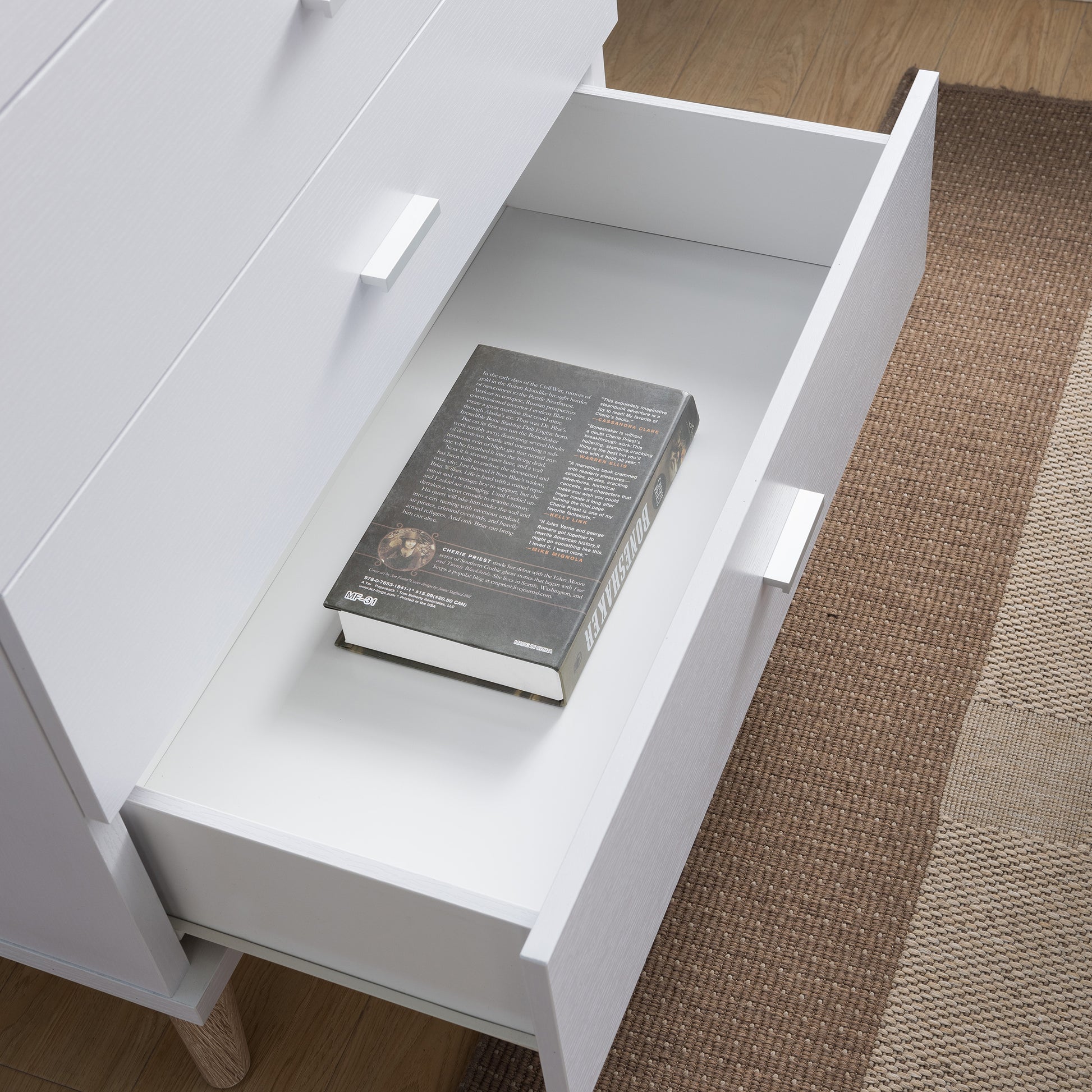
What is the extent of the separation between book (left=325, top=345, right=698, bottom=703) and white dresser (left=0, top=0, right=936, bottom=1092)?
2cm

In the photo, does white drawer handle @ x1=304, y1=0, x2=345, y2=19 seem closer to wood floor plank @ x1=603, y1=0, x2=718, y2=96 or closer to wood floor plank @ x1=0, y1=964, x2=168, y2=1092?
wood floor plank @ x1=0, y1=964, x2=168, y2=1092

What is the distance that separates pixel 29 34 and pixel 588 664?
0.48m

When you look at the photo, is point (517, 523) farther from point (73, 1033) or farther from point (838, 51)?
point (838, 51)

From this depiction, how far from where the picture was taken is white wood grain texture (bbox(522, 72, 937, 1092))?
59cm

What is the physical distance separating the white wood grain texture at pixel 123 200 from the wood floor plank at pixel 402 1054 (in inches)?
22.6

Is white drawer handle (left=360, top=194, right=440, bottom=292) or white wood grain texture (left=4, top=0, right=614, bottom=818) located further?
white drawer handle (left=360, top=194, right=440, bottom=292)

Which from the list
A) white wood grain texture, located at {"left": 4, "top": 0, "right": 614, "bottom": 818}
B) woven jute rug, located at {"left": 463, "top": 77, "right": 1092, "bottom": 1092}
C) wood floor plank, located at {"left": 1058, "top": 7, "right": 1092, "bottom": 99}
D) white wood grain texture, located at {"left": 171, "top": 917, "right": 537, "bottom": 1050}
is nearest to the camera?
white wood grain texture, located at {"left": 4, "top": 0, "right": 614, "bottom": 818}

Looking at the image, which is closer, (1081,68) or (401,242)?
(401,242)

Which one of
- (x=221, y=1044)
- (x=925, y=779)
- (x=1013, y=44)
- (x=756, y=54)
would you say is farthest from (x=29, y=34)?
(x=1013, y=44)

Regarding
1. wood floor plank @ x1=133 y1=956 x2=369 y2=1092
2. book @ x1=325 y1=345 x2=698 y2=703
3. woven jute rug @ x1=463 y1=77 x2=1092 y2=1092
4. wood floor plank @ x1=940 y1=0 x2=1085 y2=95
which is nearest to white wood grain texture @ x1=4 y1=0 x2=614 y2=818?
book @ x1=325 y1=345 x2=698 y2=703

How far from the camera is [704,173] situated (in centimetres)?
99

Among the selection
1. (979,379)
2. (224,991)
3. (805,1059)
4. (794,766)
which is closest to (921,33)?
(979,379)

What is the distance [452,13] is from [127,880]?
1.63 feet

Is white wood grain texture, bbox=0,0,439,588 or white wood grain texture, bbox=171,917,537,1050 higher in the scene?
white wood grain texture, bbox=0,0,439,588
